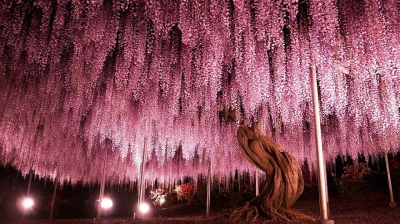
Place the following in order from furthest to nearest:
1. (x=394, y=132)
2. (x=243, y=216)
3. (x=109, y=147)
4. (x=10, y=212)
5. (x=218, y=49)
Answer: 1. (x=10, y=212)
2. (x=109, y=147)
3. (x=394, y=132)
4. (x=243, y=216)
5. (x=218, y=49)

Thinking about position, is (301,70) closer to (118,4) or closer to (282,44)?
(282,44)

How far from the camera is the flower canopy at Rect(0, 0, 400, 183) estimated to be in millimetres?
3344

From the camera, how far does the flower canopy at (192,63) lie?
3344 mm

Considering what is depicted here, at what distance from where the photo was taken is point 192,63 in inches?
175

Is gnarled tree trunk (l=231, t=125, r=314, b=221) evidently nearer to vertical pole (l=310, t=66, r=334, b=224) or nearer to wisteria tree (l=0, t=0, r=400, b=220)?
wisteria tree (l=0, t=0, r=400, b=220)

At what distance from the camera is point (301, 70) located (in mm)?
4289

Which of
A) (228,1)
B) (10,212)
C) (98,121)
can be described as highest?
(228,1)

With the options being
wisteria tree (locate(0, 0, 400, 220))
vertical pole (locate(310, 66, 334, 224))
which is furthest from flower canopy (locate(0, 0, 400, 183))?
vertical pole (locate(310, 66, 334, 224))

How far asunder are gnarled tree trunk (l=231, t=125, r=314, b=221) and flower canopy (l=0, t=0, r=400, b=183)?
23.2 inches

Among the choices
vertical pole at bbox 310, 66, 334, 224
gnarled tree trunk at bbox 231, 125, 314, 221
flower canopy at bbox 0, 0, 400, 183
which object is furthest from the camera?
gnarled tree trunk at bbox 231, 125, 314, 221

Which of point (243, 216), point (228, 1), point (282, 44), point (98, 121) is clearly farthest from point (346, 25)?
point (98, 121)

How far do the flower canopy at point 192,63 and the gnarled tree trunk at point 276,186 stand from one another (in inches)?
23.2

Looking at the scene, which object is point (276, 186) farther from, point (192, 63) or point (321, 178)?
point (192, 63)

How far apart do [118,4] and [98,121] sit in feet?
10.8
